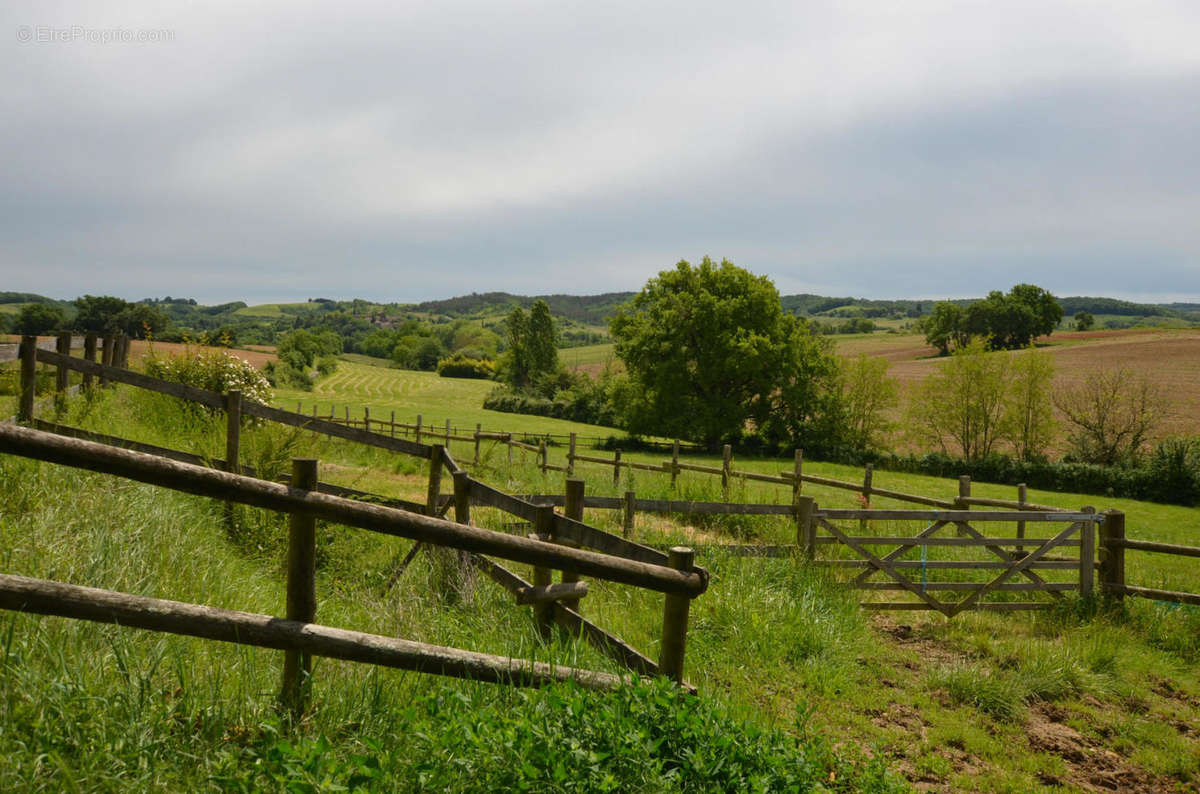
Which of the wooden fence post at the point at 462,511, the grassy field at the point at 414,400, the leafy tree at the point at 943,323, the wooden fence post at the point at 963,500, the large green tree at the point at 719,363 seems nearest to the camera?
the wooden fence post at the point at 462,511

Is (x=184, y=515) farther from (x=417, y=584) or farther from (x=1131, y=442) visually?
(x=1131, y=442)

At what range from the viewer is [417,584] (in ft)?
19.6

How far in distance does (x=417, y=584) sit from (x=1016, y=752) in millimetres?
4817

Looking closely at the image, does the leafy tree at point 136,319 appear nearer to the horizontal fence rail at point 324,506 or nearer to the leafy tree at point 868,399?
the leafy tree at point 868,399

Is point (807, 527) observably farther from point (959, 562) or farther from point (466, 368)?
point (466, 368)

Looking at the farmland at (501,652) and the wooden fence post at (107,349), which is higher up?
the wooden fence post at (107,349)

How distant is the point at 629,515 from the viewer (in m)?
9.43

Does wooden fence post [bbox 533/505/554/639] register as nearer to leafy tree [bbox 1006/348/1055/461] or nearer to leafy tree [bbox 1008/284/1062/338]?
leafy tree [bbox 1006/348/1055/461]

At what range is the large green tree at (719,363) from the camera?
43.3m

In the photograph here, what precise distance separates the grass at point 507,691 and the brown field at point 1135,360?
3720 centimetres

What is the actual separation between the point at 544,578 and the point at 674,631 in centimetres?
99

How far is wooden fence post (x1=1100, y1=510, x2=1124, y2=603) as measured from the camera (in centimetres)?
846

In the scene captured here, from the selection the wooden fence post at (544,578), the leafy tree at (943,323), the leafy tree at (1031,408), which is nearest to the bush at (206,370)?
the wooden fence post at (544,578)

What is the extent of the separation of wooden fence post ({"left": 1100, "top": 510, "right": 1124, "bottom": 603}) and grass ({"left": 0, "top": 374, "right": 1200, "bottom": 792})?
0.26m
